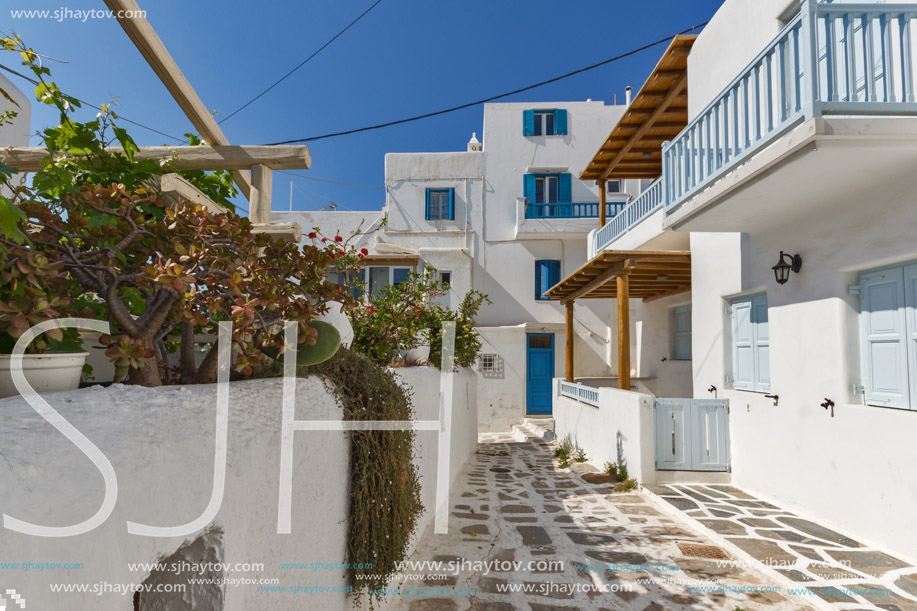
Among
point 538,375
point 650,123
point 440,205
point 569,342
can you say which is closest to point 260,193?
point 650,123

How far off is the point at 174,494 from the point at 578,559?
12.4 ft

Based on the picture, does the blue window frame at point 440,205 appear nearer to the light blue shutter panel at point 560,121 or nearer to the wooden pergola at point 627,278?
the light blue shutter panel at point 560,121

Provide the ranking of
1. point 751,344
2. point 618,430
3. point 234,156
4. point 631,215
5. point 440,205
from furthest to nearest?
1. point 440,205
2. point 631,215
3. point 618,430
4. point 751,344
5. point 234,156

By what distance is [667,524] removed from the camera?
5.05 meters

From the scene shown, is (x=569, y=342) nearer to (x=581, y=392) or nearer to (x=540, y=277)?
(x=581, y=392)

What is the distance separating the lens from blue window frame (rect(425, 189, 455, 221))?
15.6 metres

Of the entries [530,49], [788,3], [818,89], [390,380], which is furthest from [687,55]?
[390,380]

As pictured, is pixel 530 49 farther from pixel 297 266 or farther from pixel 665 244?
pixel 297 266

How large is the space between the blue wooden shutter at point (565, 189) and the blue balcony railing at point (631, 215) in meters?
3.31

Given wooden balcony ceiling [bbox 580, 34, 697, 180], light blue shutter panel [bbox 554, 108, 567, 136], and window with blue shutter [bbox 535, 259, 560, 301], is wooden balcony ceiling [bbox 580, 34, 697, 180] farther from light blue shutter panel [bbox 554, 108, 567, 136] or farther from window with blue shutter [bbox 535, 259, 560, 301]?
light blue shutter panel [bbox 554, 108, 567, 136]

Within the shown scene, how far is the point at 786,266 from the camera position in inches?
216

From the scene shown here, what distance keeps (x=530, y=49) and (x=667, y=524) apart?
9.91 m

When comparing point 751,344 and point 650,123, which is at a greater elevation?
point 650,123

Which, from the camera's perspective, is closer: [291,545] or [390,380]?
[291,545]
